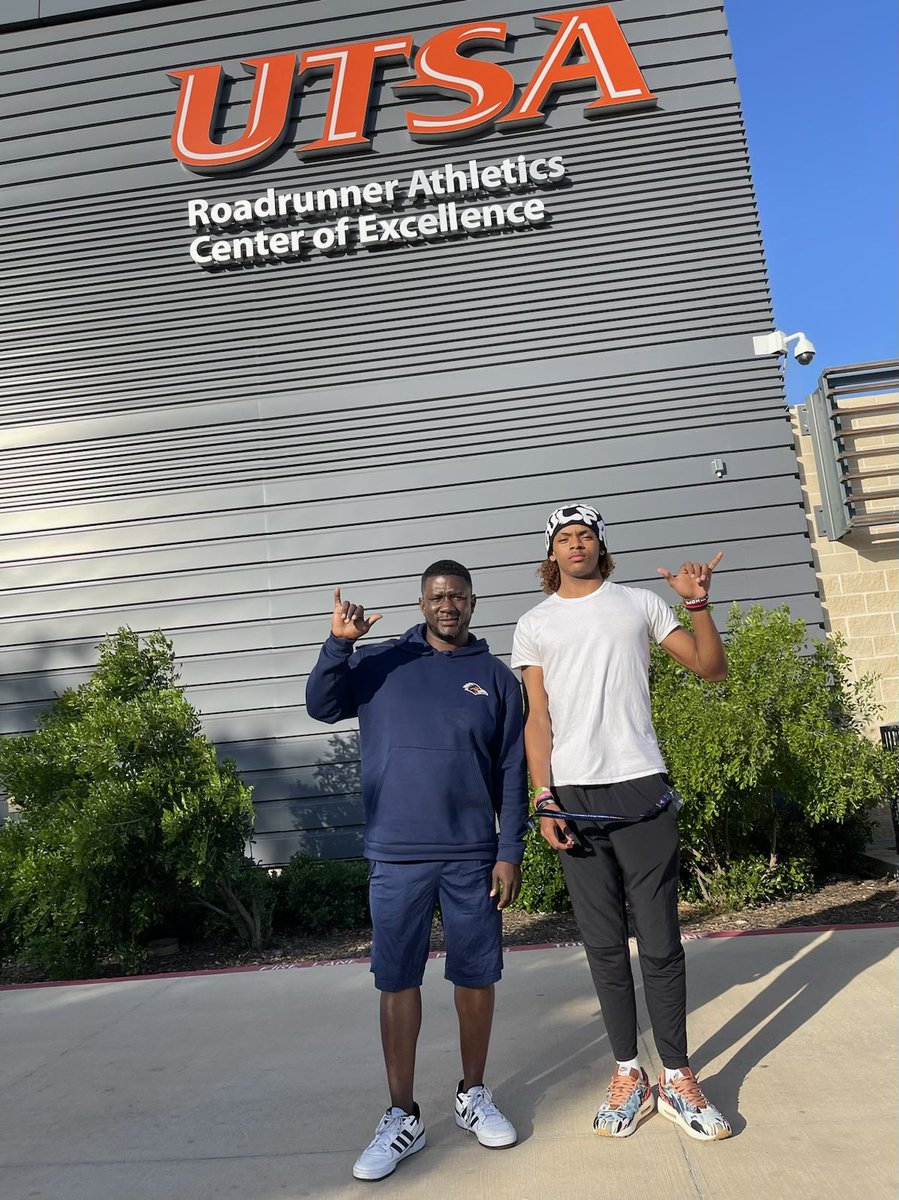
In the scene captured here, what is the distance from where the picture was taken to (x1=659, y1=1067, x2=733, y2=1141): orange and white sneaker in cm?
268

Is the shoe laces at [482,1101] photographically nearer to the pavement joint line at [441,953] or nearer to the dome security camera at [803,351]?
the pavement joint line at [441,953]

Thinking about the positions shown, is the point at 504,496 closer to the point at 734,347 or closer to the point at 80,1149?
the point at 734,347

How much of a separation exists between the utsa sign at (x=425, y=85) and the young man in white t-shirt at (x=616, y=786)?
278 inches

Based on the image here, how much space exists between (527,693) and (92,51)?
368 inches

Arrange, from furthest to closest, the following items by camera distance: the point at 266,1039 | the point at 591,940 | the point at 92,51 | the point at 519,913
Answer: the point at 92,51
the point at 519,913
the point at 266,1039
the point at 591,940

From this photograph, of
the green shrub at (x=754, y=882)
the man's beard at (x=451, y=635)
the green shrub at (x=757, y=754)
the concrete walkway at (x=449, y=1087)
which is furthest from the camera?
the green shrub at (x=754, y=882)

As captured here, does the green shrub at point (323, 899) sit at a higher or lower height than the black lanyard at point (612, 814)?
lower

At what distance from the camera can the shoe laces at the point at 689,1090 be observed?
108 inches

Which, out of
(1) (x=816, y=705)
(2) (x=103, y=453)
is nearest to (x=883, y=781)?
(1) (x=816, y=705)

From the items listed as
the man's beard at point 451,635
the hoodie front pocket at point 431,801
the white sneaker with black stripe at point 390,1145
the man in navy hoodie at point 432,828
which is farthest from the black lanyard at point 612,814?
the white sneaker with black stripe at point 390,1145

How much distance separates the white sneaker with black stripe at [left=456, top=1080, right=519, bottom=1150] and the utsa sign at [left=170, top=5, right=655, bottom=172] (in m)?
8.27

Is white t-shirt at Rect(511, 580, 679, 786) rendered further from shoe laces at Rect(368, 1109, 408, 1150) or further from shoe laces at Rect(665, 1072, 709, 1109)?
shoe laces at Rect(368, 1109, 408, 1150)

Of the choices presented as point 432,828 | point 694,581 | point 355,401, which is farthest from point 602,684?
point 355,401

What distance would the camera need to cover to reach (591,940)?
2906 mm
